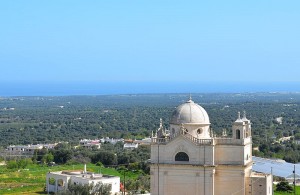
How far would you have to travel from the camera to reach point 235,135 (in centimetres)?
3256

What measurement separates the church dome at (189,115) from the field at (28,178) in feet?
90.3

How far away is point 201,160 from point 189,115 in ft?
7.28

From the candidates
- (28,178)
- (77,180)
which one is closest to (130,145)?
(28,178)

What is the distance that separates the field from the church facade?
26660 millimetres

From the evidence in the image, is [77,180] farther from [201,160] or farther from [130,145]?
[130,145]

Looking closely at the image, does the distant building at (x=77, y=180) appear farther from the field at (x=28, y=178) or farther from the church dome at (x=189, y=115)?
the church dome at (x=189, y=115)

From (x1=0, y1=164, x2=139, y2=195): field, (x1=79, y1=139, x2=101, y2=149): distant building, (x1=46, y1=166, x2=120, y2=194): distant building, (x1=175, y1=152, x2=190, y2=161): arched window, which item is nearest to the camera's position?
(x1=175, y1=152, x2=190, y2=161): arched window

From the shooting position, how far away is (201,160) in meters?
32.3

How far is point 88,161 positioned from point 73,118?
9746 cm

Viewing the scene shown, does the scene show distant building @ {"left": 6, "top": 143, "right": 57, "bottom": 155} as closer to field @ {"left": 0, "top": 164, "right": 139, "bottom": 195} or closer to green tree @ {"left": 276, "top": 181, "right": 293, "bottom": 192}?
field @ {"left": 0, "top": 164, "right": 139, "bottom": 195}

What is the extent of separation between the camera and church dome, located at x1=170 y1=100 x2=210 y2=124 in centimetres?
3250

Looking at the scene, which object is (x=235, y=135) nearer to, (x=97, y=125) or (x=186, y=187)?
(x=186, y=187)

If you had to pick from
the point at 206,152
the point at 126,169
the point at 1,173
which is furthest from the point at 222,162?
the point at 1,173

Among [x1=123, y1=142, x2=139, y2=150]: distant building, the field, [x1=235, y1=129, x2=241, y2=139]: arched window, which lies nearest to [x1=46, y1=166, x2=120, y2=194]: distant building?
the field
